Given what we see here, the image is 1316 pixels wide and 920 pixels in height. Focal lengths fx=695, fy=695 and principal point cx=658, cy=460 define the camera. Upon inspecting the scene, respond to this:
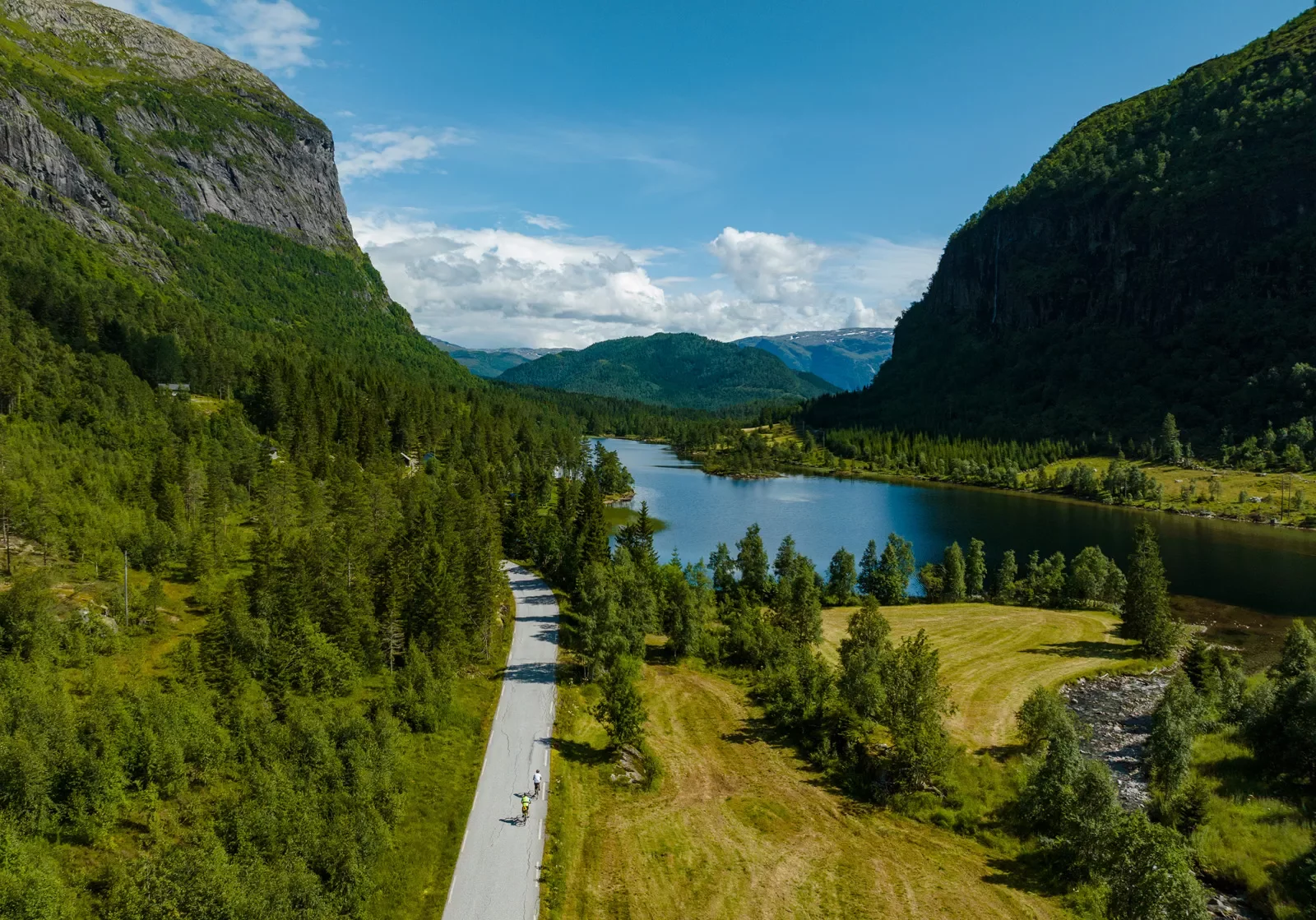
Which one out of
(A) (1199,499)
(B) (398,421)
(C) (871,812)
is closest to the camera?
(C) (871,812)

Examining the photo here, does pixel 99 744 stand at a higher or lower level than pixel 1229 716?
higher

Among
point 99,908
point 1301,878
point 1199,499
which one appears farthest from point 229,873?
point 1199,499

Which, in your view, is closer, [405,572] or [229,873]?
[229,873]

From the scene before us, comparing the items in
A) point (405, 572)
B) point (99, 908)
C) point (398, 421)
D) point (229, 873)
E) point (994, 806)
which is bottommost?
point (994, 806)

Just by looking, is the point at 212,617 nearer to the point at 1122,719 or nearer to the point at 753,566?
the point at 753,566

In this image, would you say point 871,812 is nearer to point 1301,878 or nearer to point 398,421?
point 1301,878

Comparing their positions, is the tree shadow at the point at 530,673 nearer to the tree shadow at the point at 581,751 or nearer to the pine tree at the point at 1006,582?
the tree shadow at the point at 581,751

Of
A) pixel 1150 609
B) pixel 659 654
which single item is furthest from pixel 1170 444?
pixel 659 654
